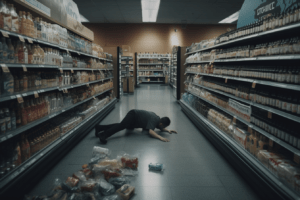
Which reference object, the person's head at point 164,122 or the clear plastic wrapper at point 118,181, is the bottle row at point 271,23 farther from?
the clear plastic wrapper at point 118,181

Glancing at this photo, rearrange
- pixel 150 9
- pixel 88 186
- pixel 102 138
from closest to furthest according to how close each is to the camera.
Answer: pixel 88 186 < pixel 102 138 < pixel 150 9

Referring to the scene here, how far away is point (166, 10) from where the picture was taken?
1292cm

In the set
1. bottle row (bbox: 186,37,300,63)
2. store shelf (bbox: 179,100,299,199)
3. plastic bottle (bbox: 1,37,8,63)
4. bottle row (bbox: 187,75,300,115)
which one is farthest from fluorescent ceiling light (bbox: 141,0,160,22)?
plastic bottle (bbox: 1,37,8,63)

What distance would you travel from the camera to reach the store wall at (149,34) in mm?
17172

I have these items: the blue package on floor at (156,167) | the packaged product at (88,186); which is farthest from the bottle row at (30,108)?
the blue package on floor at (156,167)

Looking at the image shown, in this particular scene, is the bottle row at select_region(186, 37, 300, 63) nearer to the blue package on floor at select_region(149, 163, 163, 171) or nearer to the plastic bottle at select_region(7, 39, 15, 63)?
the blue package on floor at select_region(149, 163, 163, 171)

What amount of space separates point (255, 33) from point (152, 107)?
17.7 ft

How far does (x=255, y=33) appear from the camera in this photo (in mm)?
3180

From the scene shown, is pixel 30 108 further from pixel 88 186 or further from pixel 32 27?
pixel 88 186

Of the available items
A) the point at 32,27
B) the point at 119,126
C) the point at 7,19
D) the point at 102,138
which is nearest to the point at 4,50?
the point at 7,19

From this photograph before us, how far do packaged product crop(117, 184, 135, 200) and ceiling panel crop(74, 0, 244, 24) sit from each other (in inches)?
410

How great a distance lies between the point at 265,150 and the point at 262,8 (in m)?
2.98

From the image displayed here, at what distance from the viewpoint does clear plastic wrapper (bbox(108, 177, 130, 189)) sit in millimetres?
2670

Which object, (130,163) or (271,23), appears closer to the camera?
(271,23)
